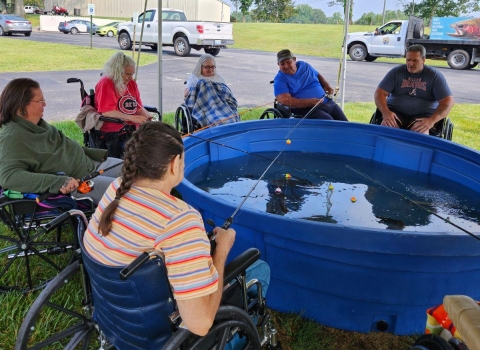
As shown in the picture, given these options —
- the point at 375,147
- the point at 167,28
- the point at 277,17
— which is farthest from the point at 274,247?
the point at 277,17

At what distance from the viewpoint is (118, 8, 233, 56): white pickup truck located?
16484 millimetres

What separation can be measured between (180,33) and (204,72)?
12.3m

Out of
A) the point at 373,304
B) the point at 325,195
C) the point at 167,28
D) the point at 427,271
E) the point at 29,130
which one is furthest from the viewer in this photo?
the point at 167,28

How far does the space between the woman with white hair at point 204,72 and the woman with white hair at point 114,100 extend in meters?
1.13

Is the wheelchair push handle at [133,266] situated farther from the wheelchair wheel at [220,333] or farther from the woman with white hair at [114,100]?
the woman with white hair at [114,100]

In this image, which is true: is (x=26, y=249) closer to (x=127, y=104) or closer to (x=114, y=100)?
(x=114, y=100)

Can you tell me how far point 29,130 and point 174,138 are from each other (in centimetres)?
164

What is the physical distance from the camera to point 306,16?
5362cm

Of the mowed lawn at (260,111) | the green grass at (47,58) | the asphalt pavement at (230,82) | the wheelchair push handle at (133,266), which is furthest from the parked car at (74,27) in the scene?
the wheelchair push handle at (133,266)

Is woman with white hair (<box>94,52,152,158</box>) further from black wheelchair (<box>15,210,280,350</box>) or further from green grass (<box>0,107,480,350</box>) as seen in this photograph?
black wheelchair (<box>15,210,280,350</box>)

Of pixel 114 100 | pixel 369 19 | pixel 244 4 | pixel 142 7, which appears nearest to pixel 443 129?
pixel 114 100

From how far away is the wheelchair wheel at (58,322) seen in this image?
188 centimetres

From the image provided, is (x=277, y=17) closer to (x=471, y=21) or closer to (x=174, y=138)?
(x=471, y=21)

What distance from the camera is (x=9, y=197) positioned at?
258cm
